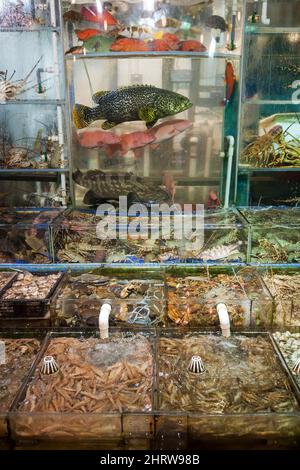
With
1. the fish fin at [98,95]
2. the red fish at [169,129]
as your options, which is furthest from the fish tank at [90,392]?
the fish fin at [98,95]

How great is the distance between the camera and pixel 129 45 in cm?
368

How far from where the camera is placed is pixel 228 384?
2102mm

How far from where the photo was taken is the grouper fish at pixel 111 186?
13.1 ft

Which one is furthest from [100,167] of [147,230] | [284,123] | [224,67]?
[284,123]

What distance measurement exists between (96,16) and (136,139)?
108cm

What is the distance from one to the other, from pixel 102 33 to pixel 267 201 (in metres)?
2.10

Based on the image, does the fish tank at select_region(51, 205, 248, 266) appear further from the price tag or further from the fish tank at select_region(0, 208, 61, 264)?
the price tag

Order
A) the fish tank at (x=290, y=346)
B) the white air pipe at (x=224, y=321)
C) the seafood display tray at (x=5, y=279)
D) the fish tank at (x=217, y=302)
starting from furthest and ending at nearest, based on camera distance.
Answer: the seafood display tray at (x=5, y=279)
the fish tank at (x=217, y=302)
the white air pipe at (x=224, y=321)
the fish tank at (x=290, y=346)

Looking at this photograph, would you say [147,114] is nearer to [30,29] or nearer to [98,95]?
[98,95]

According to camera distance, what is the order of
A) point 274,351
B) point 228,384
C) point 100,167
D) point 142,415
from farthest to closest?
point 100,167, point 274,351, point 228,384, point 142,415

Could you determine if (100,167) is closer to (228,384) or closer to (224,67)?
(224,67)

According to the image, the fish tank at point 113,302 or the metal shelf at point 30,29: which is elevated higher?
the metal shelf at point 30,29

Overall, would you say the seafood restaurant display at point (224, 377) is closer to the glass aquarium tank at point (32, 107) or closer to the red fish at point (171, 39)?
the glass aquarium tank at point (32, 107)

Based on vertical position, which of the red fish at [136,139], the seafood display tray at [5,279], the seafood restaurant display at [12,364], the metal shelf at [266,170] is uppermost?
the red fish at [136,139]
